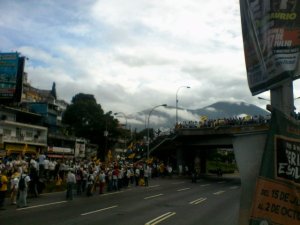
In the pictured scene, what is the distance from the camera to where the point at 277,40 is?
4.12 meters

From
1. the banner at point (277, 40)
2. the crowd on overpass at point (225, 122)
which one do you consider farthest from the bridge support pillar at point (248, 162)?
the crowd on overpass at point (225, 122)

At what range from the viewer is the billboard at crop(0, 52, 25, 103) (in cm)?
4247

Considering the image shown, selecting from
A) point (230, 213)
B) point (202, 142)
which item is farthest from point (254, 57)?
point (202, 142)

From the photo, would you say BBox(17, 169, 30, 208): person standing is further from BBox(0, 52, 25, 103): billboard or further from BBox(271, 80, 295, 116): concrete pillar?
BBox(0, 52, 25, 103): billboard

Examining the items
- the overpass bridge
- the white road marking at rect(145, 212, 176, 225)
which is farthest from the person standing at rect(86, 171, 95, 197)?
the overpass bridge

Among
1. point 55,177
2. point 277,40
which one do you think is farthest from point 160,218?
point 55,177

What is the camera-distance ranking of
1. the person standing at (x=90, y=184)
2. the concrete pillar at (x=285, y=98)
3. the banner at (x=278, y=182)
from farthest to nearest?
the person standing at (x=90, y=184) < the concrete pillar at (x=285, y=98) < the banner at (x=278, y=182)

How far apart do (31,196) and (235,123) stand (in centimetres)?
3807

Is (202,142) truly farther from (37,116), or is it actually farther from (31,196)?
(31,196)

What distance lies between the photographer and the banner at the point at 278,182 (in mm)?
3691

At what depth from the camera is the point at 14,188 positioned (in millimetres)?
20500

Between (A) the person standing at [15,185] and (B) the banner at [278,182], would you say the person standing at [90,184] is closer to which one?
(A) the person standing at [15,185]

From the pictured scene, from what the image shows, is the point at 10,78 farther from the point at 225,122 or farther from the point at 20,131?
the point at 20,131

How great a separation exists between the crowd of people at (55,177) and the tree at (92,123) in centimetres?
4772
